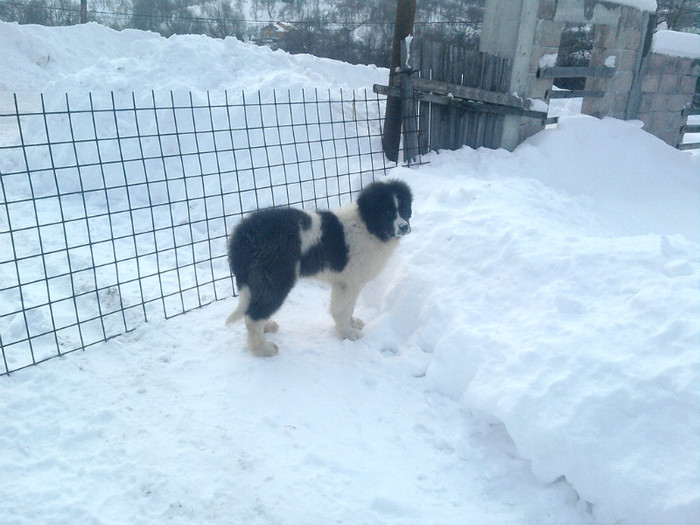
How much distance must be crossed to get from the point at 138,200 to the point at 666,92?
9.71 metres

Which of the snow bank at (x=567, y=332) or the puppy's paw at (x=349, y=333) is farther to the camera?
the puppy's paw at (x=349, y=333)

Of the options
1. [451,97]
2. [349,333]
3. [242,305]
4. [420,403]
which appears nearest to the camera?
[420,403]

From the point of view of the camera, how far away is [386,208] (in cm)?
412

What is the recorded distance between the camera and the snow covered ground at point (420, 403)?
265 cm

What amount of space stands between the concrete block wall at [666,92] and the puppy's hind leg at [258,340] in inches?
352

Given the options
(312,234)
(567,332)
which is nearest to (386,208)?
(312,234)

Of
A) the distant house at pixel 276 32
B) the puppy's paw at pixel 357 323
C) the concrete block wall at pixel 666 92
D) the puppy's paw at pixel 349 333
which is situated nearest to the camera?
the puppy's paw at pixel 349 333

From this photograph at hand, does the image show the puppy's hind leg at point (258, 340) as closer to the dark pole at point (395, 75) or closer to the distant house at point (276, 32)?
the dark pole at point (395, 75)

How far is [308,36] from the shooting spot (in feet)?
67.2

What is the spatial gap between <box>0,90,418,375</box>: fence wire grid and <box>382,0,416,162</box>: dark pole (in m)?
0.23

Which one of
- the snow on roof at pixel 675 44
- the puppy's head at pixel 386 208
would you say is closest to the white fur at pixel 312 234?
the puppy's head at pixel 386 208

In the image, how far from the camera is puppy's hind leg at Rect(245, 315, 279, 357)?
3.91 metres

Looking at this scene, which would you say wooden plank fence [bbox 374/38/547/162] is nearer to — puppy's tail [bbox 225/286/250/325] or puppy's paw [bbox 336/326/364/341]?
puppy's paw [bbox 336/326/364/341]

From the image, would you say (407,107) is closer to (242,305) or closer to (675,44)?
(242,305)
